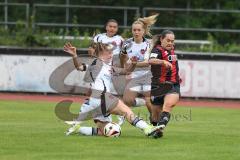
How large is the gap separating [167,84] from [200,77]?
13768mm

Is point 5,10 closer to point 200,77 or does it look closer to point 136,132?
point 200,77

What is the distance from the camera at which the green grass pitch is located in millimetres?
10508

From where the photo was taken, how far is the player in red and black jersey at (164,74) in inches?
512

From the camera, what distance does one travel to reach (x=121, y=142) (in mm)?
12109

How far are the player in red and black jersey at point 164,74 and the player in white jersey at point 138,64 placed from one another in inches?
68.9

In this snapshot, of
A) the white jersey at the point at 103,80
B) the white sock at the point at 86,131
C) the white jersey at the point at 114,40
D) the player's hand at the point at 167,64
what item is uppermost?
the white jersey at the point at 114,40

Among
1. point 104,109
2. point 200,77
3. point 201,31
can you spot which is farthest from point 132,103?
point 201,31

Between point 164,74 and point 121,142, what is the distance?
1.78m

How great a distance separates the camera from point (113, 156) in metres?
10.4

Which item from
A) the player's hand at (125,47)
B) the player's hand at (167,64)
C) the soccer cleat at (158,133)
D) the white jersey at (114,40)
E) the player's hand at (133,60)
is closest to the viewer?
the soccer cleat at (158,133)

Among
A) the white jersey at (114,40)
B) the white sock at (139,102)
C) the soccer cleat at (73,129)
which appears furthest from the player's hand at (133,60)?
the soccer cleat at (73,129)

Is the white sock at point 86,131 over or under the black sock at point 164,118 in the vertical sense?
under

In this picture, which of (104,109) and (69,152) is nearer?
(69,152)

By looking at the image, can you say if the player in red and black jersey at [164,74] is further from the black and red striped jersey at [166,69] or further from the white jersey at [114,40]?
the white jersey at [114,40]
